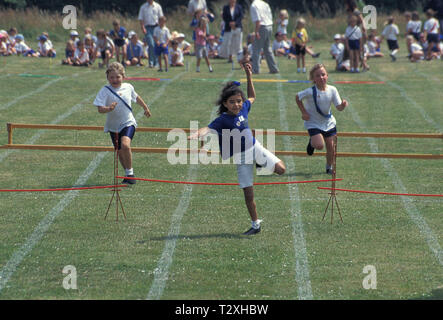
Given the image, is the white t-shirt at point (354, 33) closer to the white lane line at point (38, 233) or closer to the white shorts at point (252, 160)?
the white lane line at point (38, 233)

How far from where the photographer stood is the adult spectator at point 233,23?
22.9m

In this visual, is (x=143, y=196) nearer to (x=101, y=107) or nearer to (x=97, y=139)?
(x=101, y=107)

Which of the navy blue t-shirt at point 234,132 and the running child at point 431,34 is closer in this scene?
the navy blue t-shirt at point 234,132

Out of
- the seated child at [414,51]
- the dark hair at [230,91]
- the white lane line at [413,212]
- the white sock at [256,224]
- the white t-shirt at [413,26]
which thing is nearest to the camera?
the white lane line at [413,212]

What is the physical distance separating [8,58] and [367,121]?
15.3 meters

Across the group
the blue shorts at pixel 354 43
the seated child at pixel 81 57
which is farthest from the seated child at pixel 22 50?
the blue shorts at pixel 354 43

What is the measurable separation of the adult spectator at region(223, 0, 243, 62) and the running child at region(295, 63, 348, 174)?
39.8 ft

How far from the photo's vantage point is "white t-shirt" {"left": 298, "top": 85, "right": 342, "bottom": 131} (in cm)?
1108

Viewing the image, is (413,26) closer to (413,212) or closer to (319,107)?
(319,107)

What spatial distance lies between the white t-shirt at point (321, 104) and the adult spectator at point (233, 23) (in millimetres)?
12138

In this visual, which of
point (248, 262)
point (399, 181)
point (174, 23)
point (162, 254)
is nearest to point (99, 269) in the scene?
point (162, 254)

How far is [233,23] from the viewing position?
75.4ft

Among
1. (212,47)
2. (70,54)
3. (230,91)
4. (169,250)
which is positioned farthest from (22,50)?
(169,250)

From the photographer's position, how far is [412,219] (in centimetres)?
929
